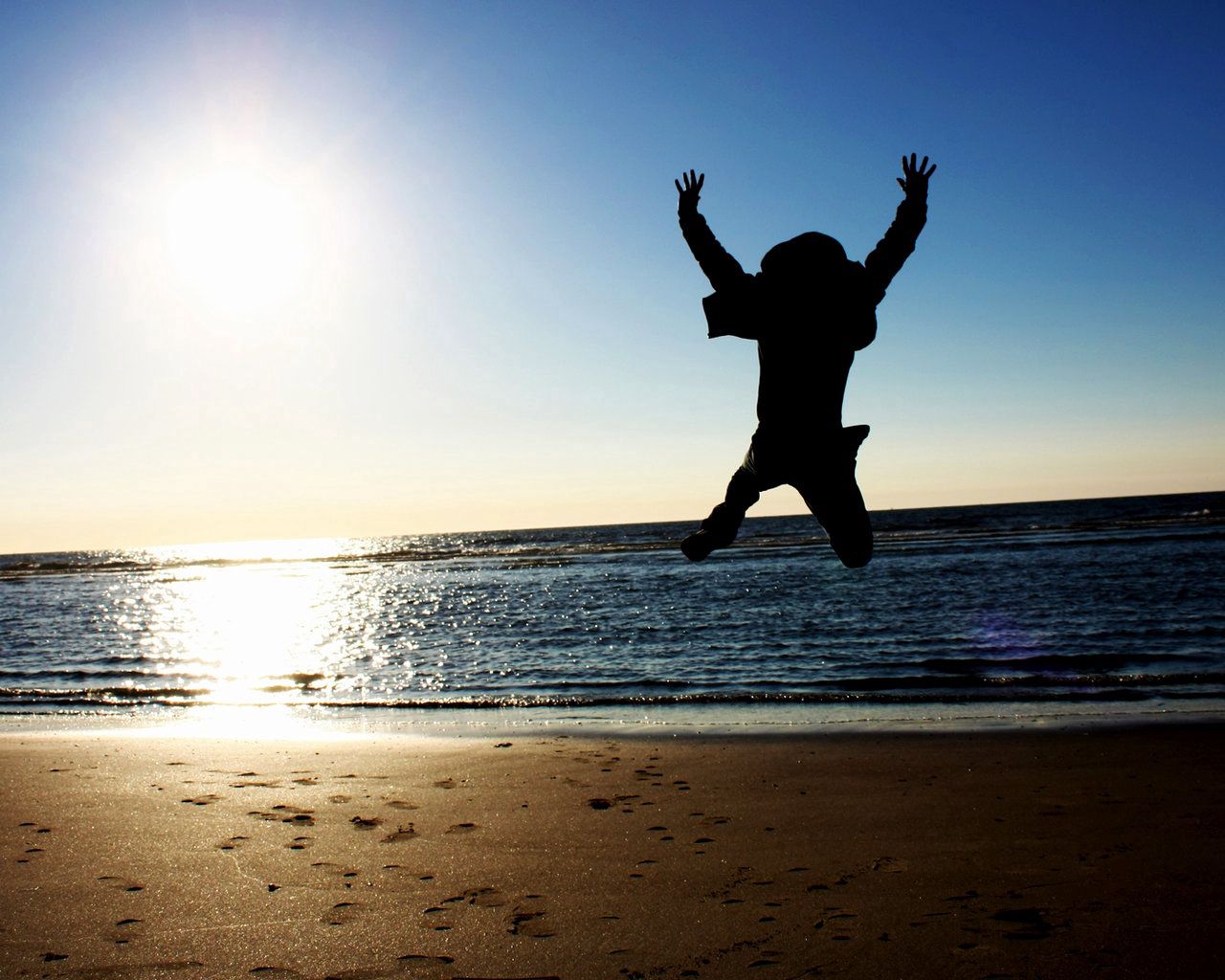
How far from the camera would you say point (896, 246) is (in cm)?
403

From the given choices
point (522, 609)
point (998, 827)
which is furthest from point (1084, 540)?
point (998, 827)

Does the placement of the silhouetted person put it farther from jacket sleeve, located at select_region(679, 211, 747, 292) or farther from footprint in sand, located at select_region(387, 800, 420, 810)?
footprint in sand, located at select_region(387, 800, 420, 810)

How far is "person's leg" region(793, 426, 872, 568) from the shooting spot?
4086 mm

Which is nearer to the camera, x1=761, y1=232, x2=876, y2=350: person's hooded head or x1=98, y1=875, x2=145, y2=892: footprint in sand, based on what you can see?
x1=761, y1=232, x2=876, y2=350: person's hooded head

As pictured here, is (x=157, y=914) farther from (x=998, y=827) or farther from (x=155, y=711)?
(x=155, y=711)

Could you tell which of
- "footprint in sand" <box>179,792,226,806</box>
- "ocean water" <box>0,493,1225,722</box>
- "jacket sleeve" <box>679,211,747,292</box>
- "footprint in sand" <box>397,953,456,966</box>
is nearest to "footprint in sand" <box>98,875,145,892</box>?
"footprint in sand" <box>179,792,226,806</box>

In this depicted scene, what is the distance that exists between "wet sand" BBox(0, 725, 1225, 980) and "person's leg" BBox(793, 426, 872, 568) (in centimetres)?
271

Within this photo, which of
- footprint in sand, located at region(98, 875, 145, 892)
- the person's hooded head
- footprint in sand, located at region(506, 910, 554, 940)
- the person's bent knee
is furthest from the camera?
footprint in sand, located at region(98, 875, 145, 892)

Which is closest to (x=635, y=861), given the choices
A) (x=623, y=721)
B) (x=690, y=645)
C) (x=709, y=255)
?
(x=709, y=255)

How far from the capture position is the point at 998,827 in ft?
25.7

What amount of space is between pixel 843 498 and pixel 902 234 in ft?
4.02

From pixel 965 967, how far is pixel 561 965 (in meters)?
2.36

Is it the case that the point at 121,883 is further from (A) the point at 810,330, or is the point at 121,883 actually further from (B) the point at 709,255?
(A) the point at 810,330

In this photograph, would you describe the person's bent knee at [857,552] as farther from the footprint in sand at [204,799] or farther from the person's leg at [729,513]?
the footprint in sand at [204,799]
